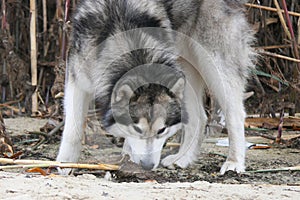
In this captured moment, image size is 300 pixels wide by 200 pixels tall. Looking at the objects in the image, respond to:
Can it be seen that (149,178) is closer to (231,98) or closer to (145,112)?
(145,112)

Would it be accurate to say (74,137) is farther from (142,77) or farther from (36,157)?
(142,77)

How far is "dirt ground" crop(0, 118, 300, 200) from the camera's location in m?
3.19

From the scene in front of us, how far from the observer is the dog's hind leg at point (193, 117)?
5414 mm

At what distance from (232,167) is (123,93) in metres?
1.14

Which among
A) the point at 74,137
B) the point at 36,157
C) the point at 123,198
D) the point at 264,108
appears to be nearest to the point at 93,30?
the point at 74,137

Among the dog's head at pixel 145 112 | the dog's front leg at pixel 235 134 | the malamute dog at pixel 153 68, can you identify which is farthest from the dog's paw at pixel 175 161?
the dog's head at pixel 145 112

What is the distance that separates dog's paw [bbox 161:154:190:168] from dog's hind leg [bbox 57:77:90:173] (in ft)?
2.60

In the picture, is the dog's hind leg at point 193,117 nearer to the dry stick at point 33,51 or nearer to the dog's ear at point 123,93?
the dog's ear at point 123,93

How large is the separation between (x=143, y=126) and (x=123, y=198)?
4.60ft

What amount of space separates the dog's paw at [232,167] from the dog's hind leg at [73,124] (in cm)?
120

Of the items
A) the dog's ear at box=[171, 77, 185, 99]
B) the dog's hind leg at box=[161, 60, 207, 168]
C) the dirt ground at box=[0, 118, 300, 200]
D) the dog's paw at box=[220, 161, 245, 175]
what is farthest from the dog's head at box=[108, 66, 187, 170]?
the dog's hind leg at box=[161, 60, 207, 168]

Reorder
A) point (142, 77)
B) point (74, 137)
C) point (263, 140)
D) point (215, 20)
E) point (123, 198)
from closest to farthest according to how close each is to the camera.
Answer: point (123, 198), point (142, 77), point (74, 137), point (215, 20), point (263, 140)

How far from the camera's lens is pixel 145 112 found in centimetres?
445

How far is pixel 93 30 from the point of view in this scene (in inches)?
182
